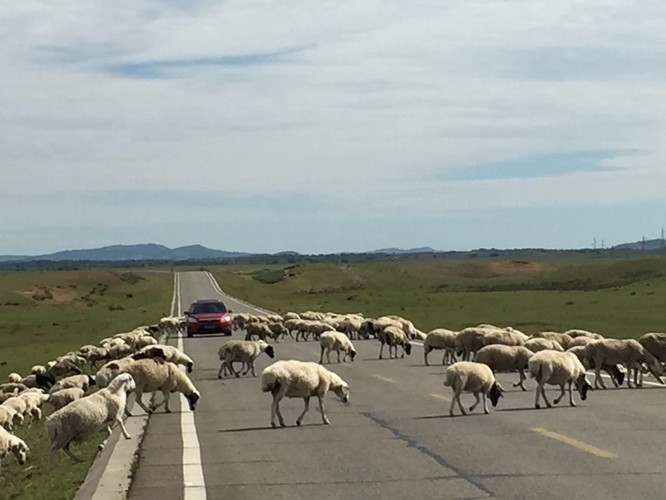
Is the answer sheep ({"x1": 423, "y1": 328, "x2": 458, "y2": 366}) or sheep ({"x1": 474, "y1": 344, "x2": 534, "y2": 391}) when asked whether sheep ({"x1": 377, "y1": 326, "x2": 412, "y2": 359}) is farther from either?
sheep ({"x1": 474, "y1": 344, "x2": 534, "y2": 391})

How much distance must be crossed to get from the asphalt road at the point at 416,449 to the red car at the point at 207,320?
23.3 m

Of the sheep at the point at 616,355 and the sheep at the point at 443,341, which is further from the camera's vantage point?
the sheep at the point at 443,341

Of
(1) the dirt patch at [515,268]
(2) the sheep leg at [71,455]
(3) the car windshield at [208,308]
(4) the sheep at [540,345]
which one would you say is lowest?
(2) the sheep leg at [71,455]

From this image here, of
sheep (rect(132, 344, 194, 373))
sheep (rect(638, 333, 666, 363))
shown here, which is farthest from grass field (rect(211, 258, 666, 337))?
sheep (rect(132, 344, 194, 373))

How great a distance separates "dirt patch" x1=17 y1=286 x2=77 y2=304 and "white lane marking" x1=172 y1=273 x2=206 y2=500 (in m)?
87.1

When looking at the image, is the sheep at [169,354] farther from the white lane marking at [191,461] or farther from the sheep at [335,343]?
the sheep at [335,343]

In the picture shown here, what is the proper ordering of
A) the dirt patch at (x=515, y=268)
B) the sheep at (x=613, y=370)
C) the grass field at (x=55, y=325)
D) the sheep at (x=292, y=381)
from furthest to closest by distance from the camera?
1. the dirt patch at (x=515, y=268)
2. the sheep at (x=613, y=370)
3. the sheep at (x=292, y=381)
4. the grass field at (x=55, y=325)

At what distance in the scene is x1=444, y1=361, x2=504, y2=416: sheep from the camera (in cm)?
1655

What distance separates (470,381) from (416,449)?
11.5 ft

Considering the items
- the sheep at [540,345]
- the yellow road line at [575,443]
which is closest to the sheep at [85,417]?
the yellow road line at [575,443]

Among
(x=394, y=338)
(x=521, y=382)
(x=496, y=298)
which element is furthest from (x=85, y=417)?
(x=496, y=298)

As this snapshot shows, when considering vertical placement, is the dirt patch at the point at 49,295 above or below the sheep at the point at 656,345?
below

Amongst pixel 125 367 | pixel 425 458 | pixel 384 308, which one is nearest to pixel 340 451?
pixel 425 458

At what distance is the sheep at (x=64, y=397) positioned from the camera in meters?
20.6
